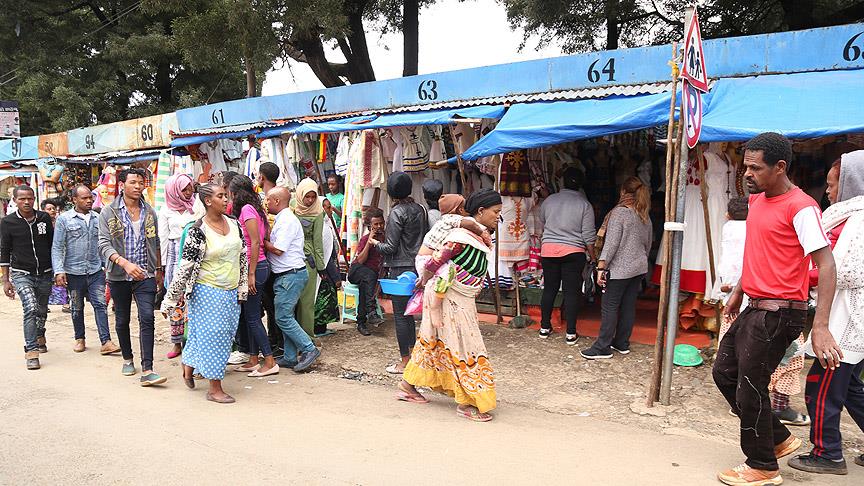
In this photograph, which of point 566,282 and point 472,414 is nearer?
point 472,414

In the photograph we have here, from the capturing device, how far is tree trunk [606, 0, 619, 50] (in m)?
12.5

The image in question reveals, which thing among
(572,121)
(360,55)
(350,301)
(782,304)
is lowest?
(350,301)

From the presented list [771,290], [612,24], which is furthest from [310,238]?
[612,24]

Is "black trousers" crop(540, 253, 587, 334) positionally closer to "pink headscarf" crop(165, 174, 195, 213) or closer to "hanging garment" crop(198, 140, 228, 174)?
"pink headscarf" crop(165, 174, 195, 213)

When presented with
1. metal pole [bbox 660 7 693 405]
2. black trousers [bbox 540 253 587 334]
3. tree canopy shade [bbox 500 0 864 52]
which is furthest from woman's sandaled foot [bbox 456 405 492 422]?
tree canopy shade [bbox 500 0 864 52]

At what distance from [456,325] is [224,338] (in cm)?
181

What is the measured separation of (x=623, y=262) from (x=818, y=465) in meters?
2.55

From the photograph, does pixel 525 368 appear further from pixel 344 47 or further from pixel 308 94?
pixel 344 47

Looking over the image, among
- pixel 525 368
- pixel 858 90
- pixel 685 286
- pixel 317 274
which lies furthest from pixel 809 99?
pixel 317 274

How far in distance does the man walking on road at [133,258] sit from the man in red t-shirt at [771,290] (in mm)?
4337

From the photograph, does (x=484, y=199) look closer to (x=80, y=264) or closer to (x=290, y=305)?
(x=290, y=305)

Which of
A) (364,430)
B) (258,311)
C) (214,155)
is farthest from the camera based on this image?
(214,155)

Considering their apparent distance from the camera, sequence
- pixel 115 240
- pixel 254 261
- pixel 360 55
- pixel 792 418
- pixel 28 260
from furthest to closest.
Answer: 1. pixel 360 55
2. pixel 28 260
3. pixel 115 240
4. pixel 254 261
5. pixel 792 418

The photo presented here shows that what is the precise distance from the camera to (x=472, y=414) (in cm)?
449
